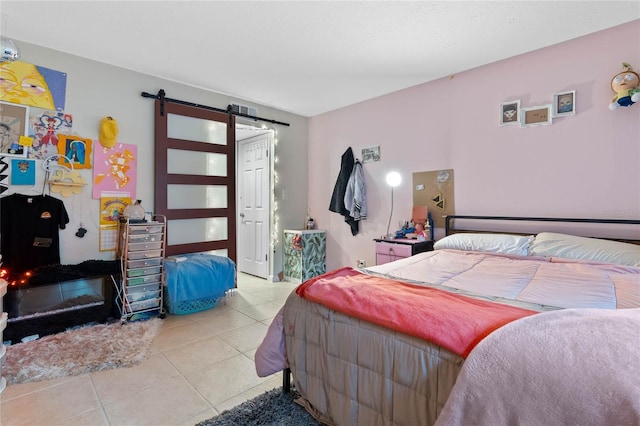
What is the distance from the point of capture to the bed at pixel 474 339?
799 mm

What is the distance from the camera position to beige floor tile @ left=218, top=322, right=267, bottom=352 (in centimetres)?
250

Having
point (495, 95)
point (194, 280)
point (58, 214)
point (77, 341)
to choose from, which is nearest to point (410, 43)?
point (495, 95)

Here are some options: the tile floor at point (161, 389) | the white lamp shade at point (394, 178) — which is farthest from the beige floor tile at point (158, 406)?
the white lamp shade at point (394, 178)

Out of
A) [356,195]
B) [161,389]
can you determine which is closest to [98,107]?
[161,389]

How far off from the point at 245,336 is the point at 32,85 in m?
2.82

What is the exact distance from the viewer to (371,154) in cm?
408

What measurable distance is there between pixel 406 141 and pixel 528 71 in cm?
130

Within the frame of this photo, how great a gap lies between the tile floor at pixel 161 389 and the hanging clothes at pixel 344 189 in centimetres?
197

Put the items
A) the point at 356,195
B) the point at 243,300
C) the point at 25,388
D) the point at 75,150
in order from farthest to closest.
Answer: the point at 356,195
the point at 243,300
the point at 75,150
the point at 25,388

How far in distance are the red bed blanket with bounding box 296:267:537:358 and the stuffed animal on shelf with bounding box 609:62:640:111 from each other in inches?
87.1

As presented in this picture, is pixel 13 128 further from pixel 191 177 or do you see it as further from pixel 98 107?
pixel 191 177

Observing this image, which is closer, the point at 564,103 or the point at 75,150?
the point at 564,103

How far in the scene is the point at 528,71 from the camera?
285 centimetres

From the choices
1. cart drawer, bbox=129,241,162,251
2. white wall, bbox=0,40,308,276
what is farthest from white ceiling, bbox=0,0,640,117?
cart drawer, bbox=129,241,162,251
